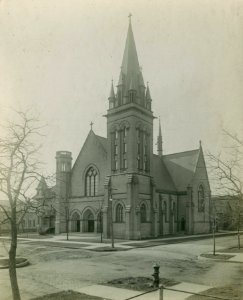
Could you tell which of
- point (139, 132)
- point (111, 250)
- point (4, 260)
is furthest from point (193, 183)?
point (4, 260)

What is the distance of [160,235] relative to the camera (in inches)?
1769

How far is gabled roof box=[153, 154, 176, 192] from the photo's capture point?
48.5 metres

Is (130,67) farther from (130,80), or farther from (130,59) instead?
(130,80)

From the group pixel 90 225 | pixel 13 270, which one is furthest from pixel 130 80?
pixel 13 270

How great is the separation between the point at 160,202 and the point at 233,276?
→ 30474 mm

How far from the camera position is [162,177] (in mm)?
51375

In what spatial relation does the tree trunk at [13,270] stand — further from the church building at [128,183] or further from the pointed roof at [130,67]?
the pointed roof at [130,67]

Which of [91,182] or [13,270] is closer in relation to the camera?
[13,270]

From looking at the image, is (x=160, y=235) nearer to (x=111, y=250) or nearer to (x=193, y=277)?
(x=111, y=250)

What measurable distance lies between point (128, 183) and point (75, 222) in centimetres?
1281

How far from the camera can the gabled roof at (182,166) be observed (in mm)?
51812

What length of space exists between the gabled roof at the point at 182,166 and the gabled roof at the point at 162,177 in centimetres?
81

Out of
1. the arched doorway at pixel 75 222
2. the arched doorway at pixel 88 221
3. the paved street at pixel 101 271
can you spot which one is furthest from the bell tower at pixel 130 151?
the paved street at pixel 101 271

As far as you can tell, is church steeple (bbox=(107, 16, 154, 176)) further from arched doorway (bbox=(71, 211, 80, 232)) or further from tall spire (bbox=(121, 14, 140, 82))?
arched doorway (bbox=(71, 211, 80, 232))
